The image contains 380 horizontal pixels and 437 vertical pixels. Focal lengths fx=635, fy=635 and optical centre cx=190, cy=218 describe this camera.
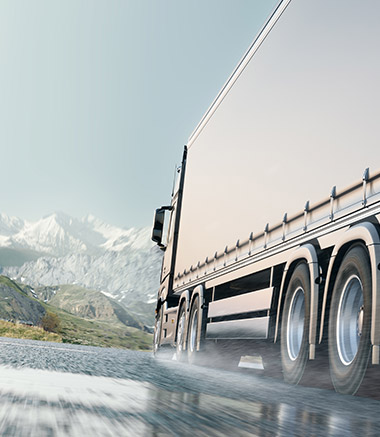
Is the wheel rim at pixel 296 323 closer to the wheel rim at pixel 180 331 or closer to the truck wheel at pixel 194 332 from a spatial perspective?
the truck wheel at pixel 194 332

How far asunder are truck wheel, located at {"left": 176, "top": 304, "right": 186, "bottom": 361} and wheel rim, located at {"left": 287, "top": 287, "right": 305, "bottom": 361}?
4944mm

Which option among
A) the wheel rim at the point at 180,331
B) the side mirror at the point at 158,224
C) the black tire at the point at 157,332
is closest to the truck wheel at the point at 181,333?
the wheel rim at the point at 180,331

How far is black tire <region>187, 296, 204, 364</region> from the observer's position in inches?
398

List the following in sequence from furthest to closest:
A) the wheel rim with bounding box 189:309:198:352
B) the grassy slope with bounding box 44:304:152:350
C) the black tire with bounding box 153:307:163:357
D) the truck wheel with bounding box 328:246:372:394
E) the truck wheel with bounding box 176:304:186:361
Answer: the grassy slope with bounding box 44:304:152:350
the black tire with bounding box 153:307:163:357
the truck wheel with bounding box 176:304:186:361
the wheel rim with bounding box 189:309:198:352
the truck wheel with bounding box 328:246:372:394

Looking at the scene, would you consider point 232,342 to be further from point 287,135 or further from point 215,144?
point 215,144

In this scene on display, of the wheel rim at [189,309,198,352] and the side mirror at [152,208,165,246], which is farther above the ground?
the side mirror at [152,208,165,246]

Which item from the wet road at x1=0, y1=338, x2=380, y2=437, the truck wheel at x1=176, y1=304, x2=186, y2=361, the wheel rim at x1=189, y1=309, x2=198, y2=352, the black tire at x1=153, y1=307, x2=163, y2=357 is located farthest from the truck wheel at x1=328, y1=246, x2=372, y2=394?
the black tire at x1=153, y1=307, x2=163, y2=357

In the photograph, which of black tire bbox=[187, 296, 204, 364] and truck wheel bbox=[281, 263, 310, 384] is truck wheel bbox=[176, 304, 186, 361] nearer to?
black tire bbox=[187, 296, 204, 364]

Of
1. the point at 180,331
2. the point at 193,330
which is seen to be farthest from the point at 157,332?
the point at 193,330

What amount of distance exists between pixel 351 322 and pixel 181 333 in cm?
678

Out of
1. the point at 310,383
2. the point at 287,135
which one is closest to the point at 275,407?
the point at 310,383

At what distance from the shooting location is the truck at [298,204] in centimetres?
530

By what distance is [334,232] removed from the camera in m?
5.73

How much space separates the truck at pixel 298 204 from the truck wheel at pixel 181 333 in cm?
49
